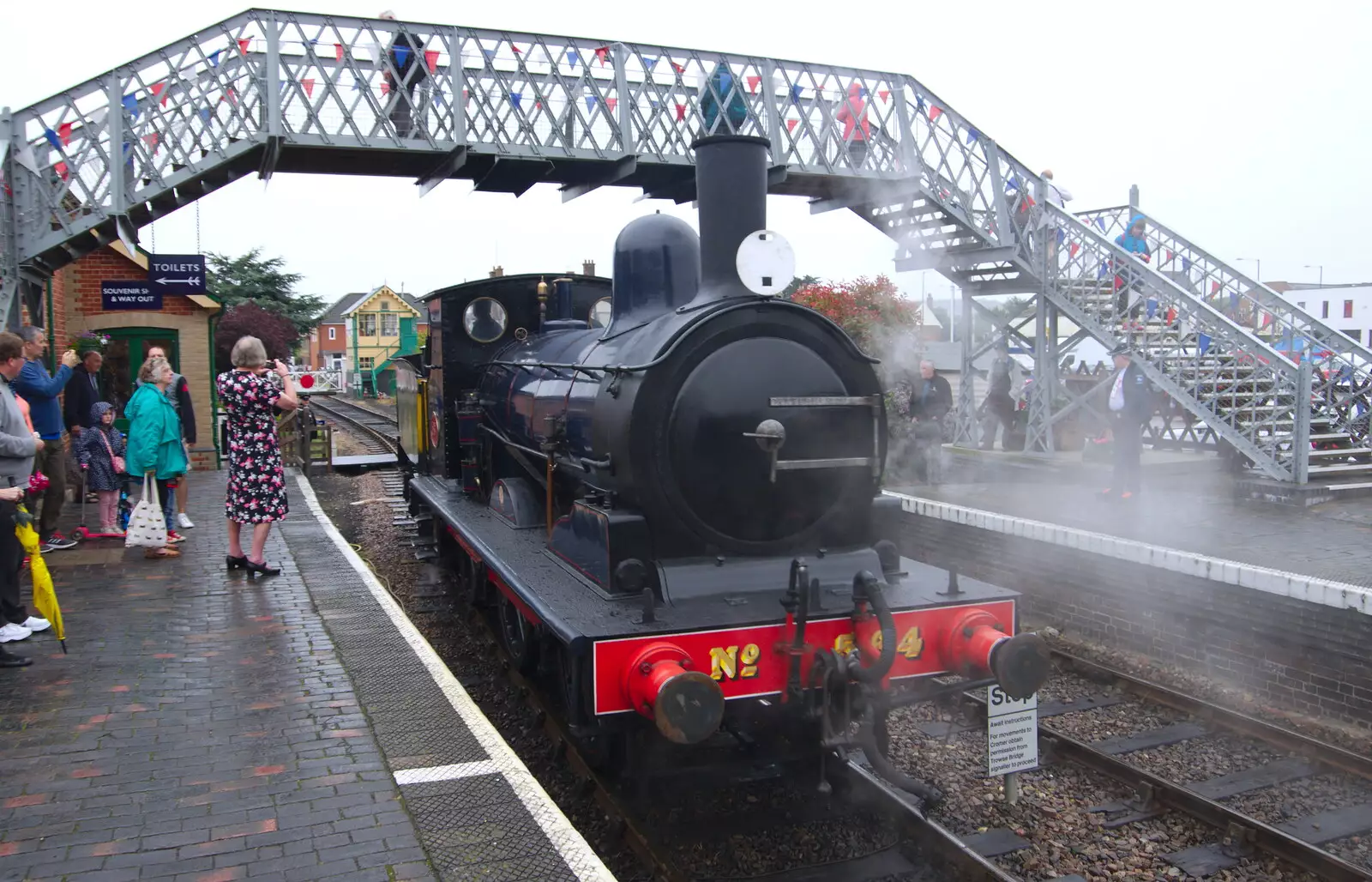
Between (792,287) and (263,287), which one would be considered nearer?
(792,287)

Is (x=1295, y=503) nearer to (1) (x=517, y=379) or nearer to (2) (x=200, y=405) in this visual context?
(1) (x=517, y=379)

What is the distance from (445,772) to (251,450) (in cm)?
395

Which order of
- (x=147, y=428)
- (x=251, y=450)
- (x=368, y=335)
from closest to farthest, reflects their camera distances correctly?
(x=251, y=450)
(x=147, y=428)
(x=368, y=335)

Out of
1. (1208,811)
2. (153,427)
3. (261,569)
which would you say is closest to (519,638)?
(261,569)

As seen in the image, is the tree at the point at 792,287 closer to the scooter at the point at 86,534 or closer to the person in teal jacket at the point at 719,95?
the person in teal jacket at the point at 719,95

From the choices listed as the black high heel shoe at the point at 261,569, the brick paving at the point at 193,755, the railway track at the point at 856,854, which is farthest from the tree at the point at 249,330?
the railway track at the point at 856,854

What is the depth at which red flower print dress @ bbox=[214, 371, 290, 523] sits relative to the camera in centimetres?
679

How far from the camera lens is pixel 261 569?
722 centimetres

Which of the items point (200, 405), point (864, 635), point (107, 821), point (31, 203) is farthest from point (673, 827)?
point (200, 405)

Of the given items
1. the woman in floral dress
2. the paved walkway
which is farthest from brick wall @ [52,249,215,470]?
the paved walkway

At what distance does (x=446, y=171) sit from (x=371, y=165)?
0.88 metres

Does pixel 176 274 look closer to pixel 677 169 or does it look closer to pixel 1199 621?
pixel 677 169

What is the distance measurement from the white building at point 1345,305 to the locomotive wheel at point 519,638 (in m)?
48.4

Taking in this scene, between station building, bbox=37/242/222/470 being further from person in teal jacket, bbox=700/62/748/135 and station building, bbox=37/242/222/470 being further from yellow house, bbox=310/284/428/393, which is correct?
yellow house, bbox=310/284/428/393
